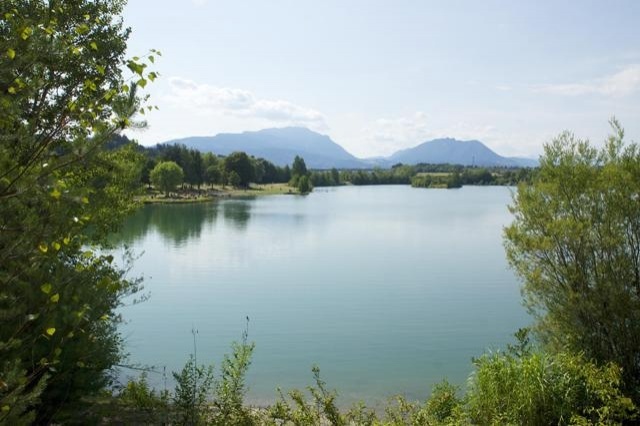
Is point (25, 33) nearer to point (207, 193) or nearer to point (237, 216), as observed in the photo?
point (237, 216)

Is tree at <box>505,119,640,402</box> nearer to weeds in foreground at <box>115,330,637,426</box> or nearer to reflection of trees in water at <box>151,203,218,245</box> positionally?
weeds in foreground at <box>115,330,637,426</box>

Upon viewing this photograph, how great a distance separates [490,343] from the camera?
22.3 metres

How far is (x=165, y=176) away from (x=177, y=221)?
35.0 m

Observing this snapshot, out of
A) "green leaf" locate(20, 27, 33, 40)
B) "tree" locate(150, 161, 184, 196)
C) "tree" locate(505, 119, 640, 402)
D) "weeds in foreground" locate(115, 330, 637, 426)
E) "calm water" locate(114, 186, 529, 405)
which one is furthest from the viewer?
"tree" locate(150, 161, 184, 196)

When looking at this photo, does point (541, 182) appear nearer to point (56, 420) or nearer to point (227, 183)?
point (56, 420)

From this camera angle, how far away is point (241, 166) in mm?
142125

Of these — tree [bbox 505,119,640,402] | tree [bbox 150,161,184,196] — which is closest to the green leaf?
tree [bbox 505,119,640,402]

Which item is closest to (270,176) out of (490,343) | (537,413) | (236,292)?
(236,292)

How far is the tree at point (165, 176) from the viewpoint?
337 ft

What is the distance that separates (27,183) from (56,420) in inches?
207

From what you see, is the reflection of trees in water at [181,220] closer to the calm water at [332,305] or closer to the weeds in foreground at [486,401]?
the calm water at [332,305]

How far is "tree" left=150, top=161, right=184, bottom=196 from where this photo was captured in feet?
337

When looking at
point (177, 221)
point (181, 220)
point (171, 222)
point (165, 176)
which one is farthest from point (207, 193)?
point (171, 222)

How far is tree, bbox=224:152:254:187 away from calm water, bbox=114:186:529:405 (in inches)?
3199
